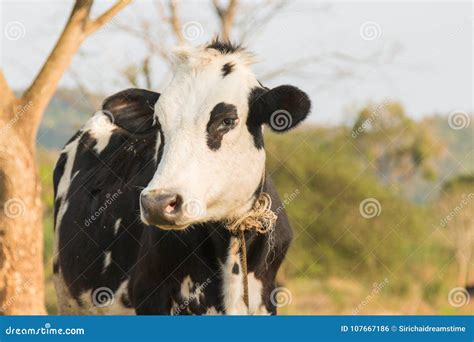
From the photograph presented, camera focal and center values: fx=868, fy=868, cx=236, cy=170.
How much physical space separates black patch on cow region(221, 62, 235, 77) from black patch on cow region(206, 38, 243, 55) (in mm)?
143

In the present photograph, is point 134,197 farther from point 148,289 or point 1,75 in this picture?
point 1,75

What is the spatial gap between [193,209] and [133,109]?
152 cm

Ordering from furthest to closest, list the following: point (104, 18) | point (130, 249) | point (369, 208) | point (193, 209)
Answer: point (369, 208)
point (104, 18)
point (130, 249)
point (193, 209)

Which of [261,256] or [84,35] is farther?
[84,35]

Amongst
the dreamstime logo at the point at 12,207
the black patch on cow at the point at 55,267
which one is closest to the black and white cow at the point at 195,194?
the black patch on cow at the point at 55,267

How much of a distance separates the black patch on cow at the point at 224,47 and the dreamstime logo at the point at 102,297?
2111mm

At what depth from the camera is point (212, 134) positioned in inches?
203

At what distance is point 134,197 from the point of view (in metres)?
6.45
